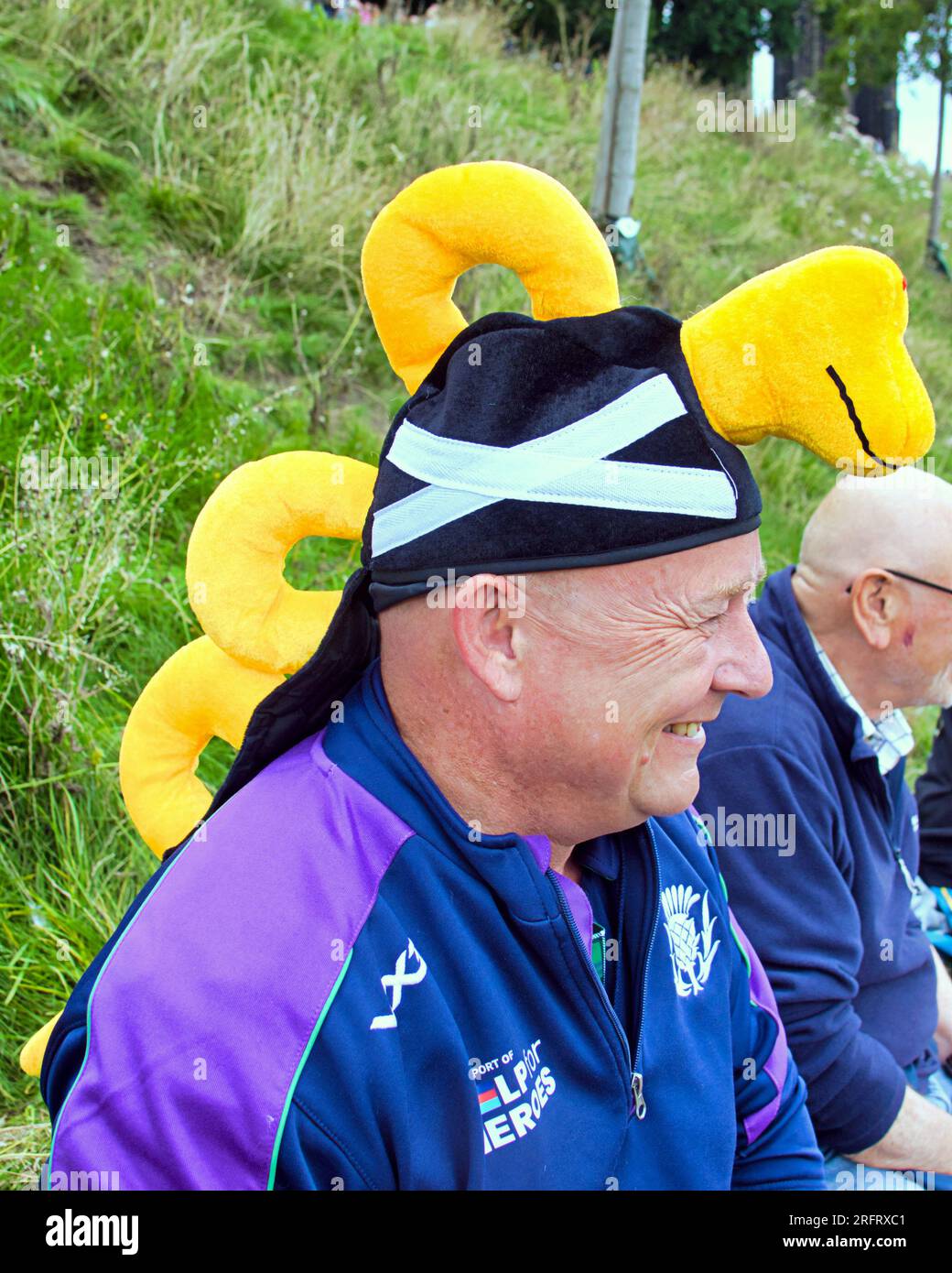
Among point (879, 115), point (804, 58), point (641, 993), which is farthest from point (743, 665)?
point (804, 58)

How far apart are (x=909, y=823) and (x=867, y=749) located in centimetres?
46

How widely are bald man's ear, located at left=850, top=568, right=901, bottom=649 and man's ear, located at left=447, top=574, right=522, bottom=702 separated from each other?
52.4 inches

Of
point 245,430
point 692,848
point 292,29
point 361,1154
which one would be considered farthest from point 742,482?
point 292,29

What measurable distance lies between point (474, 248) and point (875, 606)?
4.48ft

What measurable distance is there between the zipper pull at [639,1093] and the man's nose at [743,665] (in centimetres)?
57

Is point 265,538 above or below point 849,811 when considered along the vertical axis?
above

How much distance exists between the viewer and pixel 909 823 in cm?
289

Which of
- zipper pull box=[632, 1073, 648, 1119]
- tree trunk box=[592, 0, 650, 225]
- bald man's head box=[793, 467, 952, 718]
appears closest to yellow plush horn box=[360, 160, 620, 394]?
zipper pull box=[632, 1073, 648, 1119]

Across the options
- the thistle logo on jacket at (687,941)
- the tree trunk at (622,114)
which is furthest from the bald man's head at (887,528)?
the tree trunk at (622,114)

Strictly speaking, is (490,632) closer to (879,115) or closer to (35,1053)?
(35,1053)

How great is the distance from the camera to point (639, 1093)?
1.68 metres

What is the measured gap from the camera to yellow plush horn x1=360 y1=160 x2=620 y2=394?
161 cm
